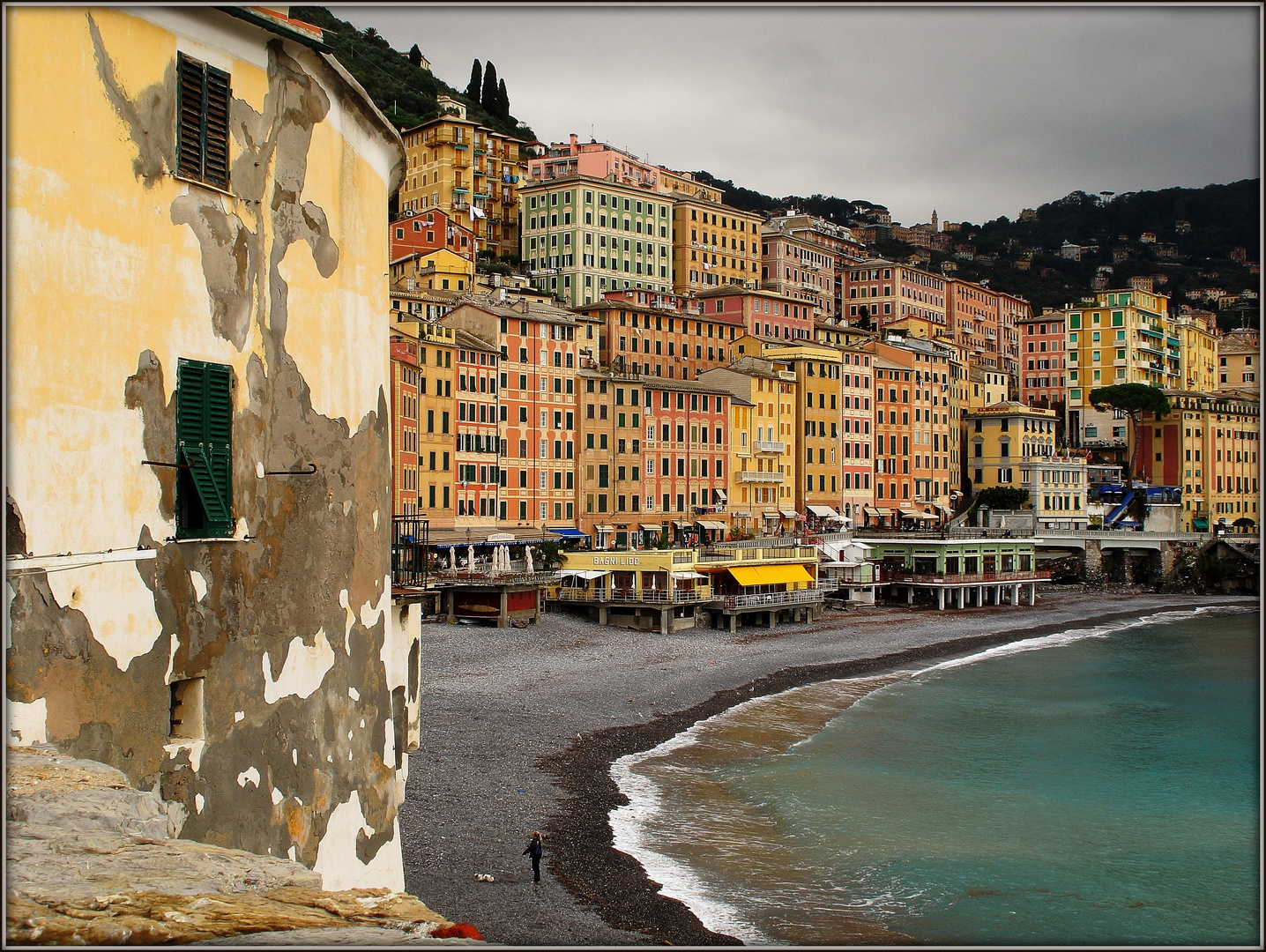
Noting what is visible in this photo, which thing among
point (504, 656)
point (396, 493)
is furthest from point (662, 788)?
point (396, 493)

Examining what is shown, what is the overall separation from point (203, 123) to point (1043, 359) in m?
143

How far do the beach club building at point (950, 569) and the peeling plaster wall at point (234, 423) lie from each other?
2850 inches

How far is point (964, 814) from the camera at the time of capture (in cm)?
3156

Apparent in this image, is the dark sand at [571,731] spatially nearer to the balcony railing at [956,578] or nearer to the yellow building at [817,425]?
the balcony railing at [956,578]

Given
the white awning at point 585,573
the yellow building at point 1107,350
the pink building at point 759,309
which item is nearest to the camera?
the white awning at point 585,573

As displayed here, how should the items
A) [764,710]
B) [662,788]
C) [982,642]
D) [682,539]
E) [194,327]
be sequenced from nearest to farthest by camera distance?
1. [194,327]
2. [662,788]
3. [764,710]
4. [982,642]
5. [682,539]

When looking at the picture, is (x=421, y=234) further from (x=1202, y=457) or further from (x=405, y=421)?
(x=1202, y=457)

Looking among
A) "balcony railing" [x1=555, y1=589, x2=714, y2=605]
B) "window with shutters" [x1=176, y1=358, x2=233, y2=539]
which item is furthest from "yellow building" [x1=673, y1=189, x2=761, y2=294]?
"window with shutters" [x1=176, y1=358, x2=233, y2=539]

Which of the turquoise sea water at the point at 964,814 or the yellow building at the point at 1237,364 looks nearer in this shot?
the turquoise sea water at the point at 964,814

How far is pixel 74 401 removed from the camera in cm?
729

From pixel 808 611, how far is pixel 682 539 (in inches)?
547

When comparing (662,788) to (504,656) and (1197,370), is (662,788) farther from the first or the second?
(1197,370)

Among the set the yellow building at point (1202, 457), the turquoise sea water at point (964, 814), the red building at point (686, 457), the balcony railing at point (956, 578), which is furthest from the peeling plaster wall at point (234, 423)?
the yellow building at point (1202, 457)

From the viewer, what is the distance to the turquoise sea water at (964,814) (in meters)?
23.9
